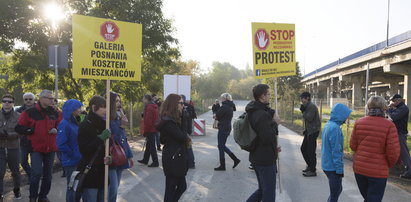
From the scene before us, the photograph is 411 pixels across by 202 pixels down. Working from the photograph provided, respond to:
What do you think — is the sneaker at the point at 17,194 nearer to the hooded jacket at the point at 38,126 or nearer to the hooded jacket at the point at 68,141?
the hooded jacket at the point at 38,126

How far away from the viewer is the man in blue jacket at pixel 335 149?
4.25 metres

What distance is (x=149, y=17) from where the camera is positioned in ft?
48.3

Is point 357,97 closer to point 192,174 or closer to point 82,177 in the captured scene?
point 192,174

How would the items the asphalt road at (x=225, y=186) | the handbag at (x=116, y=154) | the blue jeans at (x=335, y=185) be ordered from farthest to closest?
the asphalt road at (x=225, y=186) → the blue jeans at (x=335, y=185) → the handbag at (x=116, y=154)

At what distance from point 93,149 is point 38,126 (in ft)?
6.66

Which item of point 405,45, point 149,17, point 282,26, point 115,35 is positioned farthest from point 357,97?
point 115,35

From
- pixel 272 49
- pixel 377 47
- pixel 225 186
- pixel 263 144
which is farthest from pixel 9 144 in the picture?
pixel 377 47

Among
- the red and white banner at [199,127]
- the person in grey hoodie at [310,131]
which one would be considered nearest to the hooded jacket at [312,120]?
the person in grey hoodie at [310,131]

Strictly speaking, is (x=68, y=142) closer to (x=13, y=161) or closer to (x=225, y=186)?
(x=13, y=161)

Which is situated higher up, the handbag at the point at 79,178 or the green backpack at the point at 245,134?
the green backpack at the point at 245,134

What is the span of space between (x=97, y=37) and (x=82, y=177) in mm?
2040

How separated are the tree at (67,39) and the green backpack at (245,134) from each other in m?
10.5

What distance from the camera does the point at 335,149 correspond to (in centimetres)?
427

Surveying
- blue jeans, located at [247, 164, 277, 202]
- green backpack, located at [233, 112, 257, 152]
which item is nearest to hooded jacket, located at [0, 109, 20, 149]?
green backpack, located at [233, 112, 257, 152]
